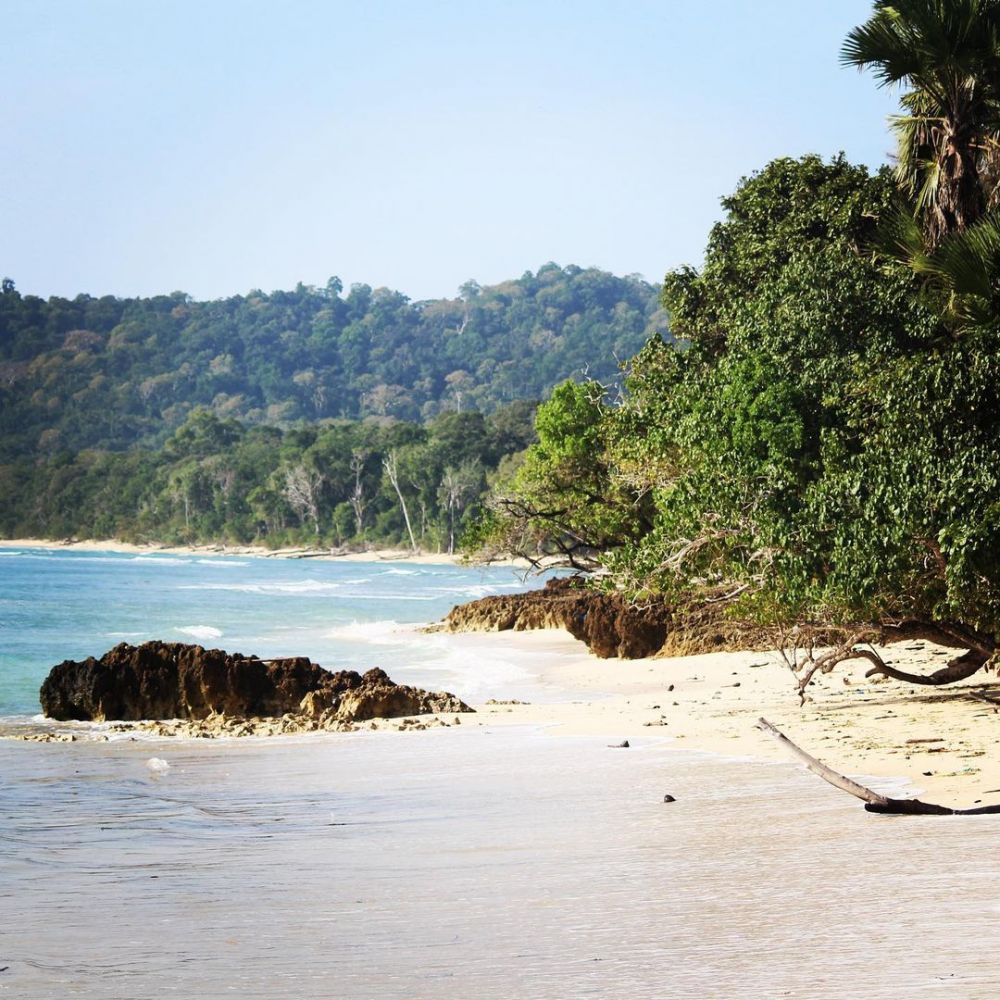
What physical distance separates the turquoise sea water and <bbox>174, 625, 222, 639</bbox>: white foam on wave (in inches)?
2.1

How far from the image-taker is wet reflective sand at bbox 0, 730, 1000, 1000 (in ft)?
15.3

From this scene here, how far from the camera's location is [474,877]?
6375mm

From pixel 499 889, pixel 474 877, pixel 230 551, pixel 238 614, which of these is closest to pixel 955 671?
pixel 474 877

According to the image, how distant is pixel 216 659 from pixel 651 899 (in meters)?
10.7

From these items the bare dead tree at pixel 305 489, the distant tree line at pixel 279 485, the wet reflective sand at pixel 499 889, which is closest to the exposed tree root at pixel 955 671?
the wet reflective sand at pixel 499 889

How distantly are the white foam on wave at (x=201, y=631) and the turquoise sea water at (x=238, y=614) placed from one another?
54mm

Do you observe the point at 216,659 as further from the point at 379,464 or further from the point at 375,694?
the point at 379,464

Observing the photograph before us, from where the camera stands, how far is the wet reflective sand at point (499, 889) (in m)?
4.66

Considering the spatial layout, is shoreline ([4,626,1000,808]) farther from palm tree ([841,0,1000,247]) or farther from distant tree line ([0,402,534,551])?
distant tree line ([0,402,534,551])

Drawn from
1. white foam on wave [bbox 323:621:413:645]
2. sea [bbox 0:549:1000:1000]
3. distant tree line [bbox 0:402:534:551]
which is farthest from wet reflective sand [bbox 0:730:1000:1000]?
distant tree line [bbox 0:402:534:551]

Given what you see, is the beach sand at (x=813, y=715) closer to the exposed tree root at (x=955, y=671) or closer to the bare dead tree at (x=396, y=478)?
the exposed tree root at (x=955, y=671)

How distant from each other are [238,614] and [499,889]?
3834cm

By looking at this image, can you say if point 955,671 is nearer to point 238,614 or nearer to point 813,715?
point 813,715

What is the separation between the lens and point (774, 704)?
527 inches
